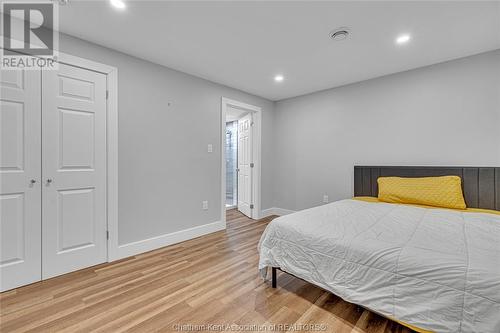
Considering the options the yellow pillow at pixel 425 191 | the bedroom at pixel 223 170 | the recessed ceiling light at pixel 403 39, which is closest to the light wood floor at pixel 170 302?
the bedroom at pixel 223 170

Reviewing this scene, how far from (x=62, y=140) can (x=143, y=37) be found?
1305mm

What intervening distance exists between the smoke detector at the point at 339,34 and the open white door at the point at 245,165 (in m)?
2.28

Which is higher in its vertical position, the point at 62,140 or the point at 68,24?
the point at 68,24

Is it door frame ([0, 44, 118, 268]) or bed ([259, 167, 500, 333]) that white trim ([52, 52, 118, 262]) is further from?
bed ([259, 167, 500, 333])

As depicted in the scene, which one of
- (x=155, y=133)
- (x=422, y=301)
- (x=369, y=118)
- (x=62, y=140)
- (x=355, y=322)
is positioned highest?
(x=369, y=118)

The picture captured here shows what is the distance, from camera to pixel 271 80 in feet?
11.1

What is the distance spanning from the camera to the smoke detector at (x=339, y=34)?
82.2 inches

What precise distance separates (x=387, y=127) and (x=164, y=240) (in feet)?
11.4

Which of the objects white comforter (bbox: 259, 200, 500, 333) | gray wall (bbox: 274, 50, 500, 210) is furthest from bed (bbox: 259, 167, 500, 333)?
gray wall (bbox: 274, 50, 500, 210)

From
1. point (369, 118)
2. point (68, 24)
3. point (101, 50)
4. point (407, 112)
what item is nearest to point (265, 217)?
point (369, 118)

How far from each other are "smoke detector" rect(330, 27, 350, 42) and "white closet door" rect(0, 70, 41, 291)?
9.22ft

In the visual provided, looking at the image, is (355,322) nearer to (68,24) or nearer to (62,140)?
(62,140)

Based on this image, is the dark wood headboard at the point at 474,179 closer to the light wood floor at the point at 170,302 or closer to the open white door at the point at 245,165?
the light wood floor at the point at 170,302
